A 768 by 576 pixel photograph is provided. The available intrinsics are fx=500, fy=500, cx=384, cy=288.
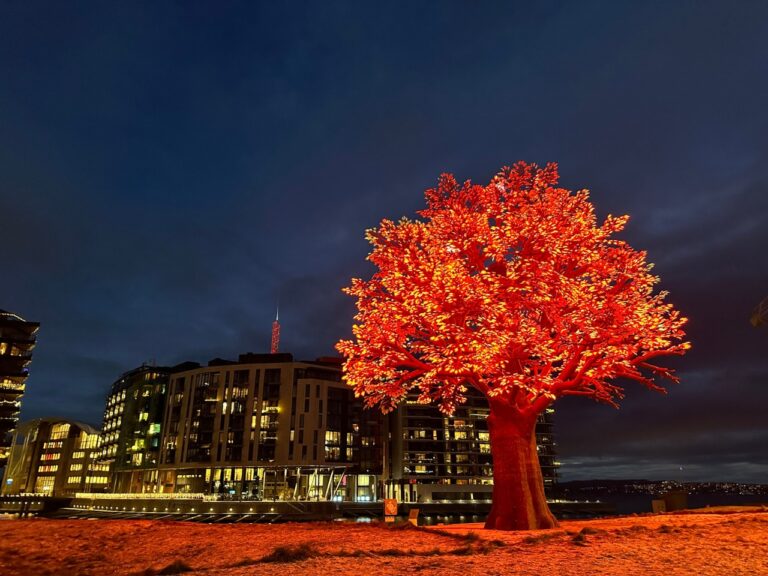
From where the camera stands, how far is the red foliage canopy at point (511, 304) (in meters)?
16.4

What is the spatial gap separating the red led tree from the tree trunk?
1.4 inches

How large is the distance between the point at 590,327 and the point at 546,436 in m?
123

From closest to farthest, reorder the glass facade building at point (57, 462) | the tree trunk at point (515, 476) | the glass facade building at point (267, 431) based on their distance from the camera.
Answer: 1. the tree trunk at point (515, 476)
2. the glass facade building at point (267, 431)
3. the glass facade building at point (57, 462)

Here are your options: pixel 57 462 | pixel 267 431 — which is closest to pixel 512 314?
pixel 267 431

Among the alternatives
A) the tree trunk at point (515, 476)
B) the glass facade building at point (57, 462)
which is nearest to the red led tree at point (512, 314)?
the tree trunk at point (515, 476)

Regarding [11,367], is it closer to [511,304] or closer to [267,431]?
[267,431]

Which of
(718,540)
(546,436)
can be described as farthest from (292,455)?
(718,540)

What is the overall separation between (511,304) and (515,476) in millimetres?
5851

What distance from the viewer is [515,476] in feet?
55.8

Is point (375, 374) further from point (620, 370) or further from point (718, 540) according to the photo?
point (718, 540)

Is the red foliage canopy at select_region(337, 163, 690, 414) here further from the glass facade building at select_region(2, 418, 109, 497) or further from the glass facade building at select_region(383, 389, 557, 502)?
the glass facade building at select_region(2, 418, 109, 497)

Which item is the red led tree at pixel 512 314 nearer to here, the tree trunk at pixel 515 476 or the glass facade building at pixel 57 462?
the tree trunk at pixel 515 476

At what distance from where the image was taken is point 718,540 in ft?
35.4

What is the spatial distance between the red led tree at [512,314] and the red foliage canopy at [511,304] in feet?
0.14
